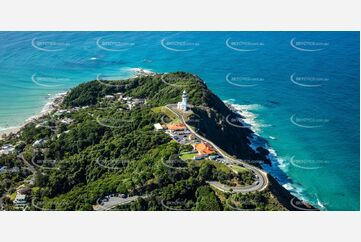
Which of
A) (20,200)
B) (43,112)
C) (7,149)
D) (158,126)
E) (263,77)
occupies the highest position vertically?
(263,77)

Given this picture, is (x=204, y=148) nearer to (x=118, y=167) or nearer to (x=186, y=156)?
(x=186, y=156)

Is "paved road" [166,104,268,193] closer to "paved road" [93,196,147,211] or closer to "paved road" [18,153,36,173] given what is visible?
"paved road" [93,196,147,211]

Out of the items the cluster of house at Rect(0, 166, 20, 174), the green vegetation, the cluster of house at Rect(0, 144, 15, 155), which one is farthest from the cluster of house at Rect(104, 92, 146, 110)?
the cluster of house at Rect(0, 166, 20, 174)

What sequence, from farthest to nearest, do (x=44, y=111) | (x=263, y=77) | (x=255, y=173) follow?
(x=263, y=77) < (x=44, y=111) < (x=255, y=173)

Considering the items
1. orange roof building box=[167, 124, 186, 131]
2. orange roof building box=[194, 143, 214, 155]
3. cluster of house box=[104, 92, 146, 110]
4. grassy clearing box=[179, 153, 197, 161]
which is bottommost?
grassy clearing box=[179, 153, 197, 161]

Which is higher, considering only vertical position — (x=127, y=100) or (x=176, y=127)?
(x=127, y=100)

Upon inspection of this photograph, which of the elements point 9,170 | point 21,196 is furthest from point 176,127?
point 9,170
